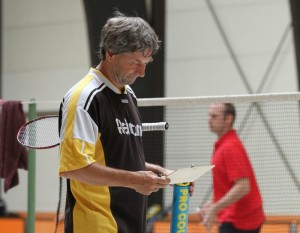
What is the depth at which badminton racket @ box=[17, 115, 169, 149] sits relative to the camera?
3.87 metres

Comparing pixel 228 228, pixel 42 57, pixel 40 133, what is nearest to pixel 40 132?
pixel 40 133

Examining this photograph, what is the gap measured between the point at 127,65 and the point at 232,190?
2.38 m

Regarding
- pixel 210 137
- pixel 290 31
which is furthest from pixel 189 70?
pixel 210 137

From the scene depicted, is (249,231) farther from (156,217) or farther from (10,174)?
(10,174)

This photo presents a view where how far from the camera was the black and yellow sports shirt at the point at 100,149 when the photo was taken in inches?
111

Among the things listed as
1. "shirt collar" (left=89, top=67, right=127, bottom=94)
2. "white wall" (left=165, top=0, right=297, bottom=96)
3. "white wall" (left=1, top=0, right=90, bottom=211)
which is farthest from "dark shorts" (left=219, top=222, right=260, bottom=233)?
"white wall" (left=1, top=0, right=90, bottom=211)

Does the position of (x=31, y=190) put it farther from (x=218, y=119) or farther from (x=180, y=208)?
(x=180, y=208)

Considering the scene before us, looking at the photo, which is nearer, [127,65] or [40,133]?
[127,65]

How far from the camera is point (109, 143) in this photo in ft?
9.65

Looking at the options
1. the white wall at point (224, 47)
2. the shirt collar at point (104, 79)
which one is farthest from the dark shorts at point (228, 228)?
the white wall at point (224, 47)

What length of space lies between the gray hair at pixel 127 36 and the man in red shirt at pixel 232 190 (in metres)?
2.35

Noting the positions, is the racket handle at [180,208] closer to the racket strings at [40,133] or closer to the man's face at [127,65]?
the man's face at [127,65]

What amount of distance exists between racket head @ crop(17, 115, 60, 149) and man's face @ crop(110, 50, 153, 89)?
3.16 ft

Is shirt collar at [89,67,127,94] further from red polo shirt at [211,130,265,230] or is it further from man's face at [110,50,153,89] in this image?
red polo shirt at [211,130,265,230]
